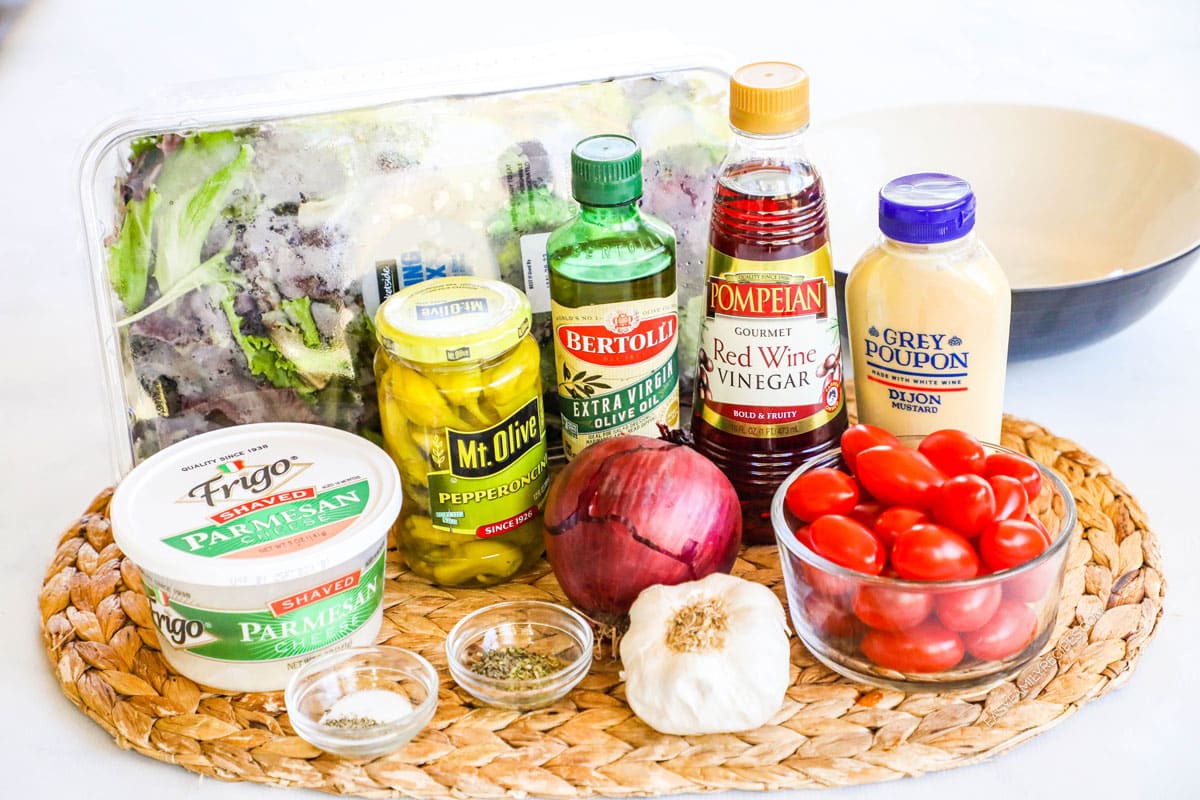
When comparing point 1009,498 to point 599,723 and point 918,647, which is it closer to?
point 918,647

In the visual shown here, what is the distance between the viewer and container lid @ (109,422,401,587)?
1.05 meters

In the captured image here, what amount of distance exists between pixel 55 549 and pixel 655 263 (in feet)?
2.21

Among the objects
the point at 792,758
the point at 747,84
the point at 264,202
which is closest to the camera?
the point at 792,758

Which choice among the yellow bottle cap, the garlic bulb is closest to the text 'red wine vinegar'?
the yellow bottle cap

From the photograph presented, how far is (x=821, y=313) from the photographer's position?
117 cm

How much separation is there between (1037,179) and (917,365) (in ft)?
1.87

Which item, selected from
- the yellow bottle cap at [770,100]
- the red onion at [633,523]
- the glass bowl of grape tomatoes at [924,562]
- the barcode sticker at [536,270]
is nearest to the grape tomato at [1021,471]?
the glass bowl of grape tomatoes at [924,562]

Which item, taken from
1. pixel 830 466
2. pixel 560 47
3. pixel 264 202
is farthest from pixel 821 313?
pixel 264 202

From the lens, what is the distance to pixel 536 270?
4.22 feet

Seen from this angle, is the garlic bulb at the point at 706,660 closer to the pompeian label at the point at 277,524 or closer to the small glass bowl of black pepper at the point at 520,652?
the small glass bowl of black pepper at the point at 520,652

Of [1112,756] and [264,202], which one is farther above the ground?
[264,202]

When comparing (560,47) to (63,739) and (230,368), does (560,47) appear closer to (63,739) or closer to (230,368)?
(230,368)

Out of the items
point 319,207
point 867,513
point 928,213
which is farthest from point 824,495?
point 319,207

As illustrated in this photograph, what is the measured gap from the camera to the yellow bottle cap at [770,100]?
3.60 ft
